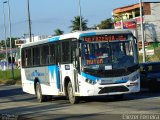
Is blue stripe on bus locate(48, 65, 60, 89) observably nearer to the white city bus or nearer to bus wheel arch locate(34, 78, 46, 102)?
the white city bus

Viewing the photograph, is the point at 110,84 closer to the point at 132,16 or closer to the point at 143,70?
the point at 143,70

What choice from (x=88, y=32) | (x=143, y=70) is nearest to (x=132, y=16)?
(x=143, y=70)

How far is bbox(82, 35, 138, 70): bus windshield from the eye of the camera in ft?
66.1

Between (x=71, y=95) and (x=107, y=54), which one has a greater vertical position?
(x=107, y=54)

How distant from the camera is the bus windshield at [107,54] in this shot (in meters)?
20.2

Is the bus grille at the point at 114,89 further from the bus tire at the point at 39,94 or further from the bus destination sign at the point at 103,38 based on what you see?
the bus tire at the point at 39,94

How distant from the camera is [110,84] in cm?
2019

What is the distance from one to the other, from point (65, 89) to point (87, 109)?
3.47 meters

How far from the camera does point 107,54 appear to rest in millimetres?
20219

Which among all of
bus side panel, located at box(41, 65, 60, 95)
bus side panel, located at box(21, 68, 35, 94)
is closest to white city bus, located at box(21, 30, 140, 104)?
bus side panel, located at box(41, 65, 60, 95)

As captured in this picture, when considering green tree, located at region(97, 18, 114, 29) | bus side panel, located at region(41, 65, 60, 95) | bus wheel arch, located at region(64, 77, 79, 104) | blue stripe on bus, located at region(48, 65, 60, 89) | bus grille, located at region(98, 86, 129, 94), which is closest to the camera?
bus grille, located at region(98, 86, 129, 94)

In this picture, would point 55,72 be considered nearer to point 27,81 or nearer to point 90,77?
point 90,77

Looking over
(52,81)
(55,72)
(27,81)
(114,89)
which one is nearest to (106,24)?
(27,81)

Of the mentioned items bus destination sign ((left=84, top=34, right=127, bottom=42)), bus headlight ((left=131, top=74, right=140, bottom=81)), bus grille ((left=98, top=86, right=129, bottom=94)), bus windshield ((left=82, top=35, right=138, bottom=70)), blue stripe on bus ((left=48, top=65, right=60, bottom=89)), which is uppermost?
bus destination sign ((left=84, top=34, right=127, bottom=42))
